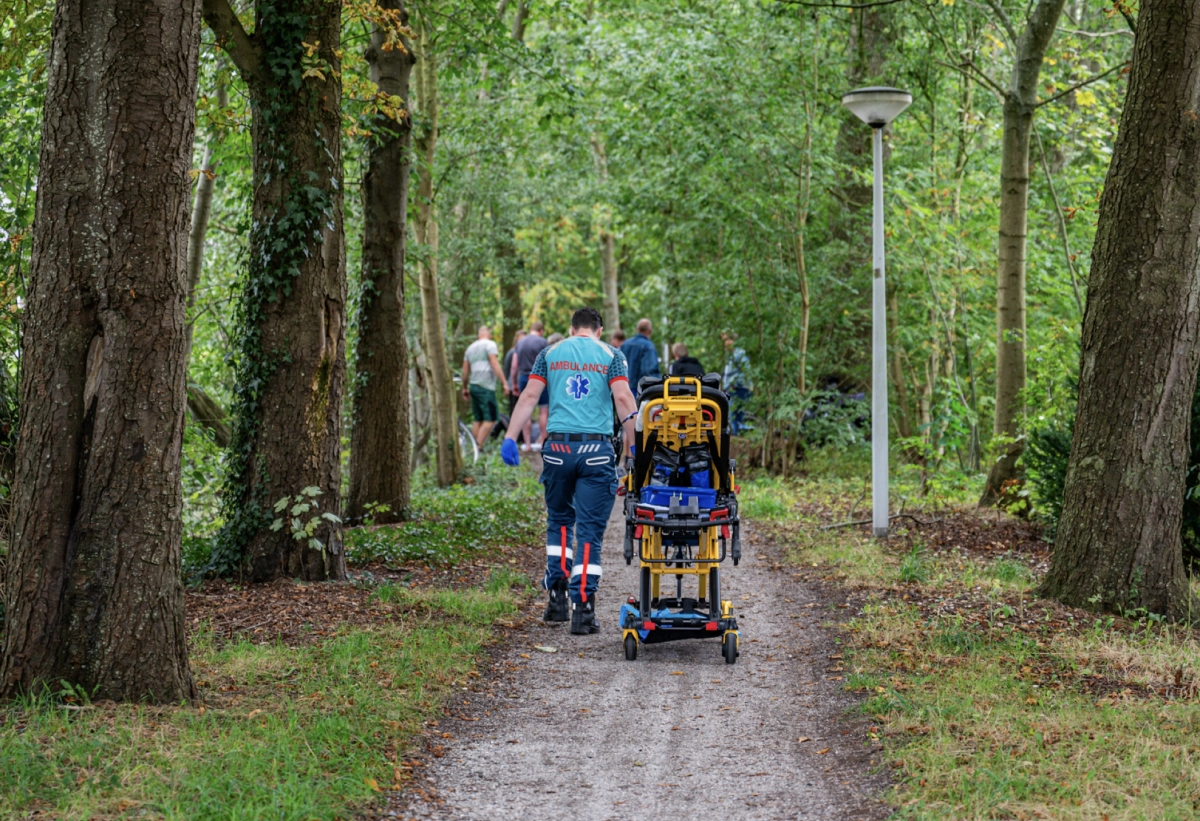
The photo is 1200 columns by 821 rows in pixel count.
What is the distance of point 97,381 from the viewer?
5059 millimetres

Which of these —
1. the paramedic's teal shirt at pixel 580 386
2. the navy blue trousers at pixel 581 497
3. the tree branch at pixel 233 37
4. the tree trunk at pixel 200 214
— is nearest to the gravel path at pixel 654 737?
the navy blue trousers at pixel 581 497

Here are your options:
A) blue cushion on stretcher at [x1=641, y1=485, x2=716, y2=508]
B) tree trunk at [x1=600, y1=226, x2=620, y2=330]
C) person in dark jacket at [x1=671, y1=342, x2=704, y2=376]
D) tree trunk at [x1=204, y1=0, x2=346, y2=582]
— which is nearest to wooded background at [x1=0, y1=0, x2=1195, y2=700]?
Answer: tree trunk at [x1=204, y1=0, x2=346, y2=582]

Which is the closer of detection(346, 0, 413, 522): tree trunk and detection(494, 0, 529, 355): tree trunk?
detection(346, 0, 413, 522): tree trunk

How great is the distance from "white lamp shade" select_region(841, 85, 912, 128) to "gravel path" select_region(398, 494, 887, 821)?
5.80 meters

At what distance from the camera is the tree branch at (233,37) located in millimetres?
7848

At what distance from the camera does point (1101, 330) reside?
25.1ft

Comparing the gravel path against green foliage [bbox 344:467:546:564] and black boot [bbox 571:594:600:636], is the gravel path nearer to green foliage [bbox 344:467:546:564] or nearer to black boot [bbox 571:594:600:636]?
black boot [bbox 571:594:600:636]

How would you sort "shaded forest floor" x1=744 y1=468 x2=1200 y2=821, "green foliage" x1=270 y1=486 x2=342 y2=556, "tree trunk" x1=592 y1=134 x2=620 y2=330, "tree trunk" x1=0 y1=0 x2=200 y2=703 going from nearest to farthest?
1. "shaded forest floor" x1=744 y1=468 x2=1200 y2=821
2. "tree trunk" x1=0 y1=0 x2=200 y2=703
3. "green foliage" x1=270 y1=486 x2=342 y2=556
4. "tree trunk" x1=592 y1=134 x2=620 y2=330

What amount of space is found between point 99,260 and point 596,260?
103 feet

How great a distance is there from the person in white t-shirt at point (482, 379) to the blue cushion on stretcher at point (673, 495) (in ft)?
39.0

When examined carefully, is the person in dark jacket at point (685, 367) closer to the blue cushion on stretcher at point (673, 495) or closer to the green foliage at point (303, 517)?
the green foliage at point (303, 517)

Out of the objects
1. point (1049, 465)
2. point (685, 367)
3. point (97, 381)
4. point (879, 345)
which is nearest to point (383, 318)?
point (879, 345)

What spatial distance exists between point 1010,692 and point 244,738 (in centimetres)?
378

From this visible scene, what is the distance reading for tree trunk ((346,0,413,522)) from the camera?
11281 mm
